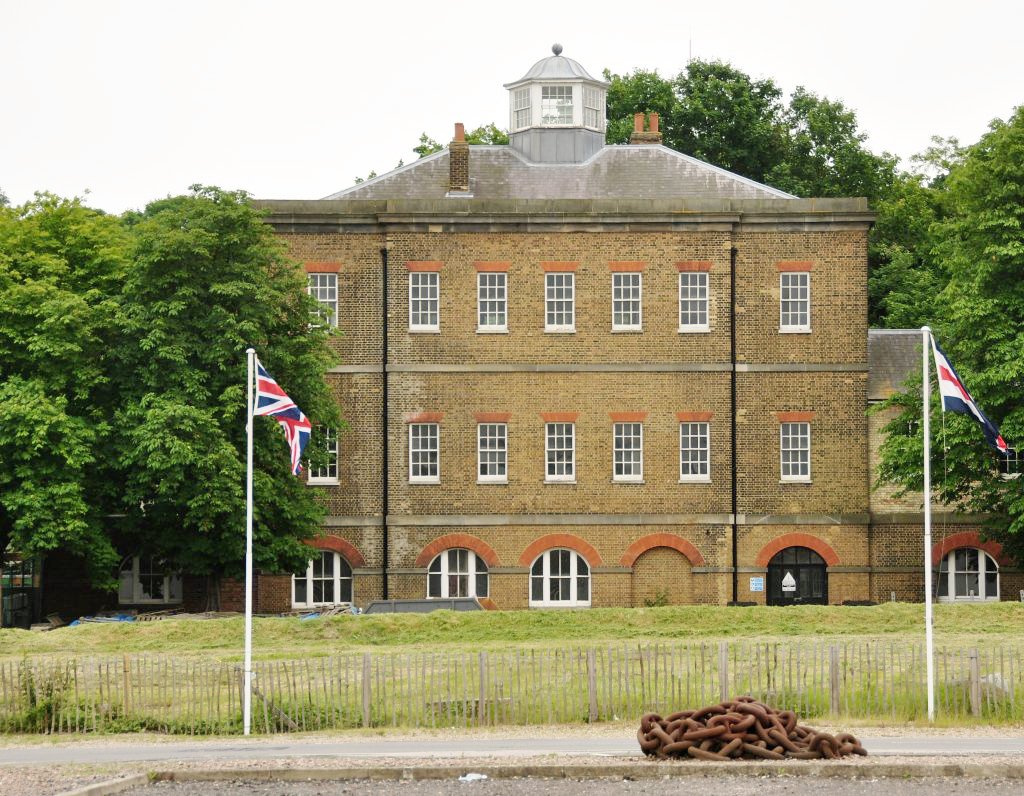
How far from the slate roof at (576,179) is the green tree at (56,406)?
9764 mm

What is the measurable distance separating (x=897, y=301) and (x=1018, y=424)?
1860 centimetres

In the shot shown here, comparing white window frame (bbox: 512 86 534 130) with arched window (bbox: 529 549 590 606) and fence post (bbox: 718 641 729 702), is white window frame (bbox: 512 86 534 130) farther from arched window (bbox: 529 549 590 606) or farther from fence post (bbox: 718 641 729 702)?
fence post (bbox: 718 641 729 702)

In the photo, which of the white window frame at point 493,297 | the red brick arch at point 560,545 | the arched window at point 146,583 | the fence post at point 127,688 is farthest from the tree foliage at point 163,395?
the fence post at point 127,688

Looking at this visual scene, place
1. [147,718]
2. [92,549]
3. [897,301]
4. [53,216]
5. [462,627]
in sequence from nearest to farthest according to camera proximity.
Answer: [147,718] → [462,627] → [92,549] → [53,216] → [897,301]

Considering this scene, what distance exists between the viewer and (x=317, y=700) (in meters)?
29.3

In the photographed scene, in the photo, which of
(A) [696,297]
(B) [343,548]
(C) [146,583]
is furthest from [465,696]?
(A) [696,297]

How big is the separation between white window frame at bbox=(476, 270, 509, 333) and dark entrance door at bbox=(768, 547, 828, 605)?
33.1 ft

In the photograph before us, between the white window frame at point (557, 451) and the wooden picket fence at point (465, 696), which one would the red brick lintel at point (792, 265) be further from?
the wooden picket fence at point (465, 696)

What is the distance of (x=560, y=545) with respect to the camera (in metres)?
49.8

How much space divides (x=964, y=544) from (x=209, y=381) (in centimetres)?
2124

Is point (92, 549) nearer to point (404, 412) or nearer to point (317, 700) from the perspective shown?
point (404, 412)

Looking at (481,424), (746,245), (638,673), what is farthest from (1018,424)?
(638,673)

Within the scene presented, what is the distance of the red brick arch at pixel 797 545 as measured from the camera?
4975cm

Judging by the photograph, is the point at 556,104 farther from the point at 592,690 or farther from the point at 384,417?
the point at 592,690
